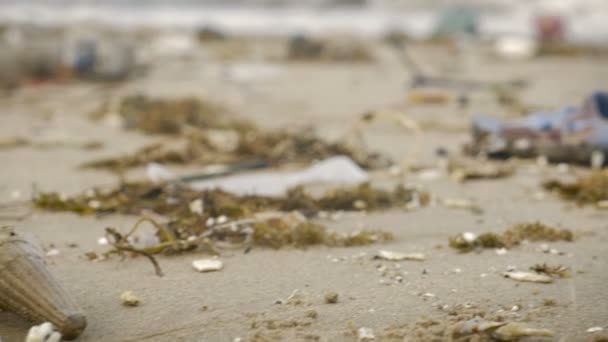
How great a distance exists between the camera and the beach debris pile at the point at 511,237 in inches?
151

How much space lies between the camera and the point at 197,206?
4.40 metres

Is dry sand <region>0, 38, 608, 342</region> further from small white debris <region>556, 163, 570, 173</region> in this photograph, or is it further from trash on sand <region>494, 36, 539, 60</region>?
trash on sand <region>494, 36, 539, 60</region>

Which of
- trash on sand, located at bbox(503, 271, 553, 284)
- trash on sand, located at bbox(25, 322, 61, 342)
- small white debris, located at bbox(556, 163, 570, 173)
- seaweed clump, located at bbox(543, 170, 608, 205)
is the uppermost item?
trash on sand, located at bbox(25, 322, 61, 342)

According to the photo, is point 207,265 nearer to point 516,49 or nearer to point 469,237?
point 469,237

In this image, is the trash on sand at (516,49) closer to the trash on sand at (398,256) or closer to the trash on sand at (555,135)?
the trash on sand at (555,135)

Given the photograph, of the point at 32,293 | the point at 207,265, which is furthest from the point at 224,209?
the point at 32,293

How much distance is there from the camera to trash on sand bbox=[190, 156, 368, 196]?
508cm

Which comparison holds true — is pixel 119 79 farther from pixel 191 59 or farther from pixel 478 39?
pixel 478 39

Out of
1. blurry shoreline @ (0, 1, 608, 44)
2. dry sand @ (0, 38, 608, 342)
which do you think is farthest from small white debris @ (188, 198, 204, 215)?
blurry shoreline @ (0, 1, 608, 44)

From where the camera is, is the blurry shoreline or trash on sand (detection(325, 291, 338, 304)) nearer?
trash on sand (detection(325, 291, 338, 304))

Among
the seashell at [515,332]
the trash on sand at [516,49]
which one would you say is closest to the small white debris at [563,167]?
the seashell at [515,332]

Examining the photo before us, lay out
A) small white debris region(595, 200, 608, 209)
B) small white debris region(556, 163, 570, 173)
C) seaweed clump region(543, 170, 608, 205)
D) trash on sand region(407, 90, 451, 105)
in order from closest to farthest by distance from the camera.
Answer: small white debris region(595, 200, 608, 209) → seaweed clump region(543, 170, 608, 205) → small white debris region(556, 163, 570, 173) → trash on sand region(407, 90, 451, 105)

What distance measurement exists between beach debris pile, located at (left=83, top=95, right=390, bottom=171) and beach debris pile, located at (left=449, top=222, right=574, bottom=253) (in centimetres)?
188

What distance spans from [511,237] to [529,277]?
23.2 inches
